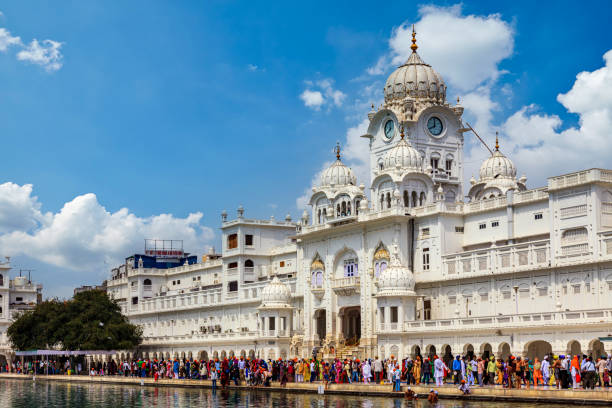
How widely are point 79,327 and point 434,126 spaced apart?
37.6m

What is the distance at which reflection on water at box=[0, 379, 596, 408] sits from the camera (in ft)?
132

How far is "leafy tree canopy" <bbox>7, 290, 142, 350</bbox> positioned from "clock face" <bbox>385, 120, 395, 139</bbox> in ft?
105

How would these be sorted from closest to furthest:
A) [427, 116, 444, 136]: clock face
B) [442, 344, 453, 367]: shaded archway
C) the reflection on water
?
the reflection on water, [442, 344, 453, 367]: shaded archway, [427, 116, 444, 136]: clock face

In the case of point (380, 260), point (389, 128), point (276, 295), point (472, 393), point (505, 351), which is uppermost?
point (389, 128)

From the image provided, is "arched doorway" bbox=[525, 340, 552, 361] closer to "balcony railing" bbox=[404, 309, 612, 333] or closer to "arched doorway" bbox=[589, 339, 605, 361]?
"balcony railing" bbox=[404, 309, 612, 333]

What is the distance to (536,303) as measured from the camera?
5516cm

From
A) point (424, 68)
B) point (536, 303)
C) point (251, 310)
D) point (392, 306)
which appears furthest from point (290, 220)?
→ point (536, 303)

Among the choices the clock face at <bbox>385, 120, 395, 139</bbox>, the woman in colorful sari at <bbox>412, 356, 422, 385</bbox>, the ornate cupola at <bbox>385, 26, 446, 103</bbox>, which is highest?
the ornate cupola at <bbox>385, 26, 446, 103</bbox>

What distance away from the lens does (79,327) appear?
8538cm

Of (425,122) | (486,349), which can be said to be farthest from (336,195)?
(486,349)

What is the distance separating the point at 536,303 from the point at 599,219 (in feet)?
22.0

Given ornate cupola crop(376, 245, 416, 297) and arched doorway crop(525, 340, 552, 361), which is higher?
ornate cupola crop(376, 245, 416, 297)

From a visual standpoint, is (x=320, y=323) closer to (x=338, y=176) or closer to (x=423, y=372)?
(x=338, y=176)

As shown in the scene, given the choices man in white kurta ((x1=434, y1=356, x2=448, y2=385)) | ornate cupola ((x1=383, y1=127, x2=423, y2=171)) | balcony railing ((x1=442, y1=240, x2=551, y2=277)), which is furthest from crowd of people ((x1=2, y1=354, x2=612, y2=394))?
ornate cupola ((x1=383, y1=127, x2=423, y2=171))
